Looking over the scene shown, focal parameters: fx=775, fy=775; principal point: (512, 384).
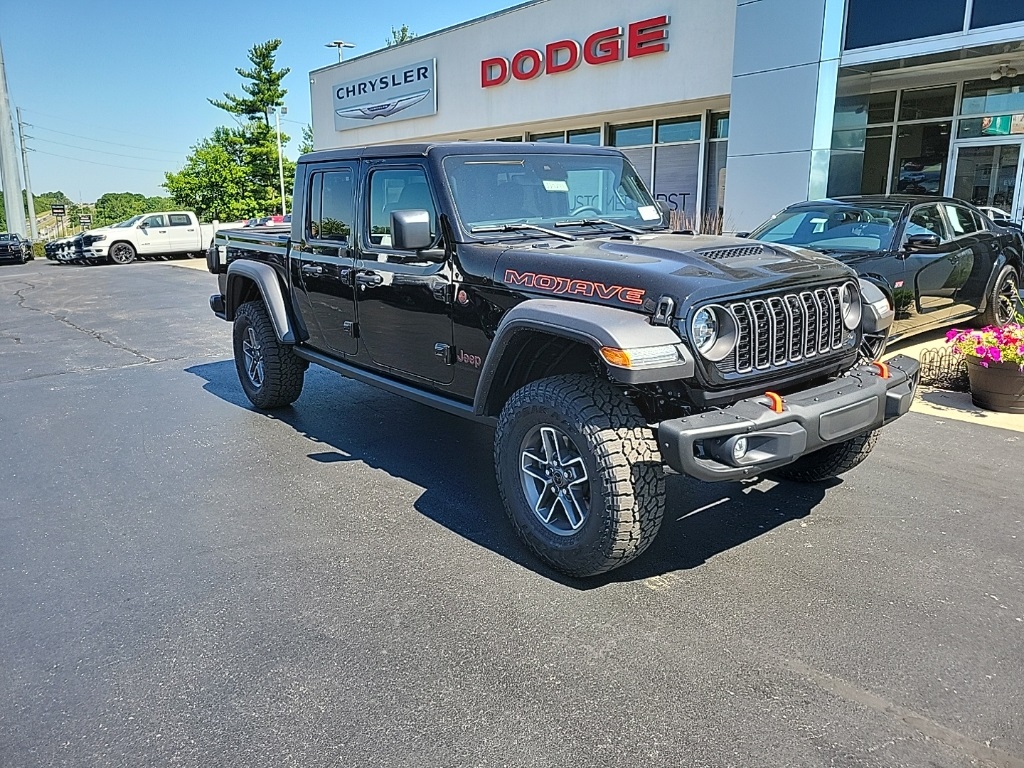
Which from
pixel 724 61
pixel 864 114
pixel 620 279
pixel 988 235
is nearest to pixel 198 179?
pixel 724 61

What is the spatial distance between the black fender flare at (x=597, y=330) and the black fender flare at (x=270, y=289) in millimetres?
2619

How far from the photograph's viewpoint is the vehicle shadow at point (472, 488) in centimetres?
383

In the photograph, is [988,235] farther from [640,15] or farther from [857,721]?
[640,15]

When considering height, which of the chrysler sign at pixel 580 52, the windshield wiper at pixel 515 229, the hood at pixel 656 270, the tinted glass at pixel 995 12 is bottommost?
the hood at pixel 656 270

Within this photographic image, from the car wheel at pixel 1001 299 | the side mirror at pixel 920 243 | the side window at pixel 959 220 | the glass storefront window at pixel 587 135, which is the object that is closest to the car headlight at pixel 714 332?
the side mirror at pixel 920 243

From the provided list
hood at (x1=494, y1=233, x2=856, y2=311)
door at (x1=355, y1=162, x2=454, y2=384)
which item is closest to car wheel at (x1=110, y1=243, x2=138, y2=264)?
door at (x1=355, y1=162, x2=454, y2=384)

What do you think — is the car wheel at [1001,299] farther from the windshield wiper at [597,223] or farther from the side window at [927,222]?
the windshield wiper at [597,223]

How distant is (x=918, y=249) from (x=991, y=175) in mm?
7704

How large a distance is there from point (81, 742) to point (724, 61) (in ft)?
48.3

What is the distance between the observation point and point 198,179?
3338 centimetres

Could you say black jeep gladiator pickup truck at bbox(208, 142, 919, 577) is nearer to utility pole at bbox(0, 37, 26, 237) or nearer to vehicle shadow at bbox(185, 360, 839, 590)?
vehicle shadow at bbox(185, 360, 839, 590)

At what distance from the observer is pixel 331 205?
5.34 metres

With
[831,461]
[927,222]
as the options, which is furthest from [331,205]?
[927,222]

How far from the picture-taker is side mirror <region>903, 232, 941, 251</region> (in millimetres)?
7398
